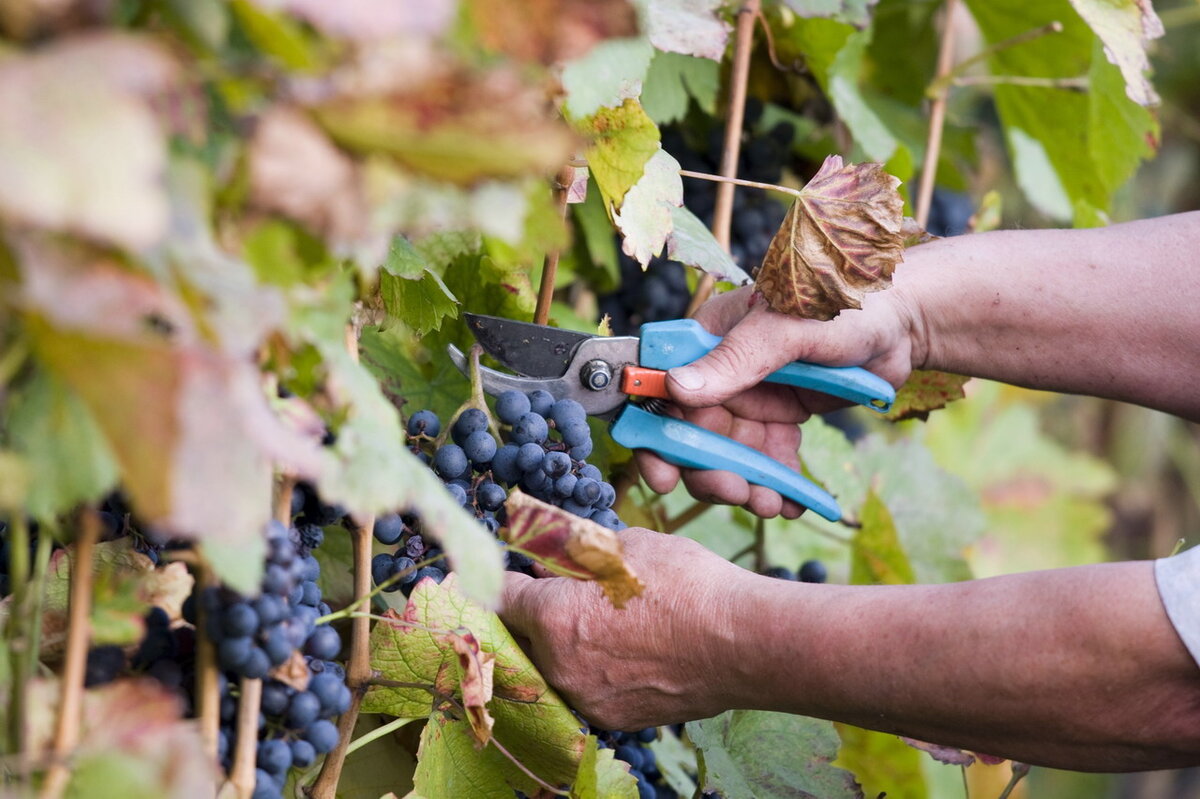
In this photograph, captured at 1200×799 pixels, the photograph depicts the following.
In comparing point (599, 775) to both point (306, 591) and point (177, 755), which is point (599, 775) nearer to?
point (306, 591)

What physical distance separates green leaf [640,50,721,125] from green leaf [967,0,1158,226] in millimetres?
533

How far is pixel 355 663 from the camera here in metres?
0.80

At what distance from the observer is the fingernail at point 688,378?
103 centimetres

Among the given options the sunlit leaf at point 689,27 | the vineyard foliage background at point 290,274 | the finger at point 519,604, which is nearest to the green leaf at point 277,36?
the vineyard foliage background at point 290,274

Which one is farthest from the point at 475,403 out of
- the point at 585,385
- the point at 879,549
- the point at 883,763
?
the point at 883,763

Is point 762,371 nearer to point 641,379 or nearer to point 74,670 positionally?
point 641,379

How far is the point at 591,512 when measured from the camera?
3.10 ft

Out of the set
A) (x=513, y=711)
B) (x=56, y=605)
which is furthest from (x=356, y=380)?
(x=513, y=711)

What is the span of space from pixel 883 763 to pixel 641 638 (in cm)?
68

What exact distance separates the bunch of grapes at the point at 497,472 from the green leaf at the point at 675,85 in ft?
1.59

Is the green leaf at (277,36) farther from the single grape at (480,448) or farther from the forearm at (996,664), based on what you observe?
the forearm at (996,664)

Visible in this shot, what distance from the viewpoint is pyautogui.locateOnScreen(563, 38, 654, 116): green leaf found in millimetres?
872

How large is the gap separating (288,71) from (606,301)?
42.6 inches

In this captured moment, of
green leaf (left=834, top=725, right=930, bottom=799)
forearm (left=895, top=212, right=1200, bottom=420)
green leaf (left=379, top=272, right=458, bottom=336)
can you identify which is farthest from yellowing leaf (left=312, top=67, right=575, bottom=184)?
green leaf (left=834, top=725, right=930, bottom=799)
